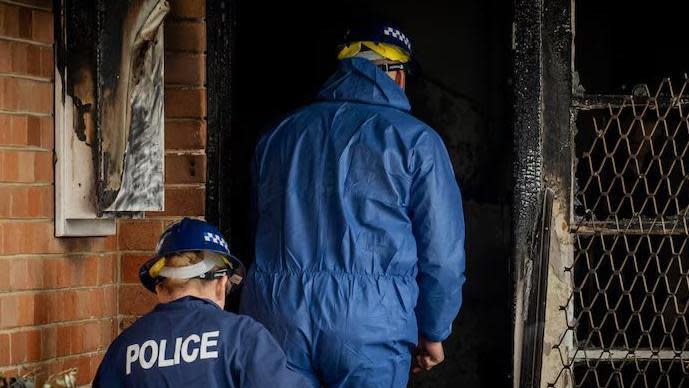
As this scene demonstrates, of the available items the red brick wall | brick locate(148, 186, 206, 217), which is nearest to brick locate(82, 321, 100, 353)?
the red brick wall

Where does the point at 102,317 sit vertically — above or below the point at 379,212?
below

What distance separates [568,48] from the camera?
4.07m

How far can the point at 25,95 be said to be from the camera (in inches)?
128

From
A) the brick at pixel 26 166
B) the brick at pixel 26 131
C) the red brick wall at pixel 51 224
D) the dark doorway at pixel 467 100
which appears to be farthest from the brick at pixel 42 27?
the dark doorway at pixel 467 100

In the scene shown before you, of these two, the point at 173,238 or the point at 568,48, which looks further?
the point at 568,48

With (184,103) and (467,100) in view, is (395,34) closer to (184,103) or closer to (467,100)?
(184,103)

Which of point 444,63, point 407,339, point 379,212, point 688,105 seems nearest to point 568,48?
point 688,105

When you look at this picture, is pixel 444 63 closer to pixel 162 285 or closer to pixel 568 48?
pixel 568 48

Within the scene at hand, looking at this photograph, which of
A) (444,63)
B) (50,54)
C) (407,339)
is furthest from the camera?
(444,63)

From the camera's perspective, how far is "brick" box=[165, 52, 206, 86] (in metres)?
3.92

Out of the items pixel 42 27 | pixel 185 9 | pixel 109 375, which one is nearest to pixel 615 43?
pixel 185 9

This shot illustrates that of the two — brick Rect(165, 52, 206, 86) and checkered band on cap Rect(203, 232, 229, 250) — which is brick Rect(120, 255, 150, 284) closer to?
brick Rect(165, 52, 206, 86)

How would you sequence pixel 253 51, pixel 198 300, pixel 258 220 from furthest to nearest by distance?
1. pixel 253 51
2. pixel 258 220
3. pixel 198 300

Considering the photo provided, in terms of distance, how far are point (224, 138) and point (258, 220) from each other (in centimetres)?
45
